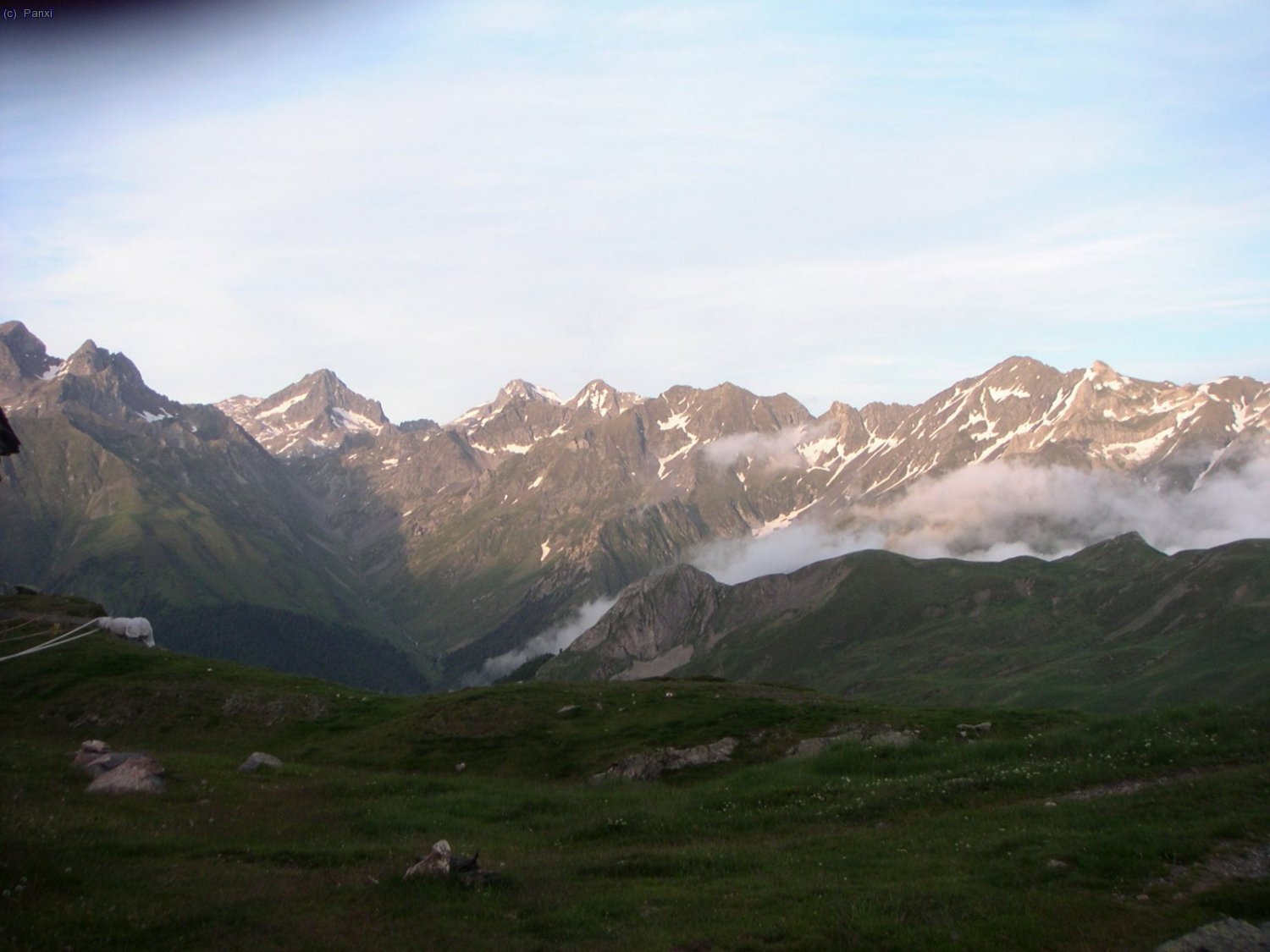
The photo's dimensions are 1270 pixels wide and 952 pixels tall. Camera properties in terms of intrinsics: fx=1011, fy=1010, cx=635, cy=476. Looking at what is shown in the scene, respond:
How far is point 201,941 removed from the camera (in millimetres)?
19234

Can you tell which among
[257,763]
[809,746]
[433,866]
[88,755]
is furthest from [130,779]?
[809,746]

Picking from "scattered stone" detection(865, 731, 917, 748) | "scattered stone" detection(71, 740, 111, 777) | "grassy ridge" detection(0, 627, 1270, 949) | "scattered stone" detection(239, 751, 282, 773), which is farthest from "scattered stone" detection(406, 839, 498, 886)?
"scattered stone" detection(865, 731, 917, 748)

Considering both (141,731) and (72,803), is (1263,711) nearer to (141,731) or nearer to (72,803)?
(72,803)

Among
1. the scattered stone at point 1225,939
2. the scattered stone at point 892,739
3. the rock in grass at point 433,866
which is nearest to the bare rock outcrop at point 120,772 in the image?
the rock in grass at point 433,866

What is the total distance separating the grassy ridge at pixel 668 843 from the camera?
20.4 m

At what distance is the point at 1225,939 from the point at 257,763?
35142mm

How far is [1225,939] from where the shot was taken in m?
18.2

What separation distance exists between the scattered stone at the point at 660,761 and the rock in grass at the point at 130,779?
19544 millimetres

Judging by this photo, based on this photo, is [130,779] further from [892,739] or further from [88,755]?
[892,739]

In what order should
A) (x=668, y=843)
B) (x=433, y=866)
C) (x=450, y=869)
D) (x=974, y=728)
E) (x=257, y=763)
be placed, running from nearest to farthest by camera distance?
1. (x=450, y=869)
2. (x=433, y=866)
3. (x=668, y=843)
4. (x=257, y=763)
5. (x=974, y=728)

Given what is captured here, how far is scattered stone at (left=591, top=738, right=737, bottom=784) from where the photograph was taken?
47.6m

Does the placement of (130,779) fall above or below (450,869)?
above

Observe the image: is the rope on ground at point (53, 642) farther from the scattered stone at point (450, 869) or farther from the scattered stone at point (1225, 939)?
the scattered stone at point (1225, 939)

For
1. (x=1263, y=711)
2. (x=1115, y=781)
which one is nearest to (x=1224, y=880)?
(x=1115, y=781)
